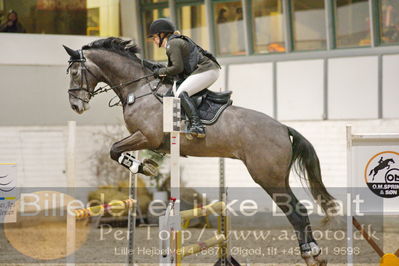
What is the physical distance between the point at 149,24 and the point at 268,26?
7.78 feet

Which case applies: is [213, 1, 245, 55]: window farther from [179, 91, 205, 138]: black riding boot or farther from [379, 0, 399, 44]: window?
[179, 91, 205, 138]: black riding boot

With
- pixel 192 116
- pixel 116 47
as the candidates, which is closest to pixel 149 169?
pixel 192 116

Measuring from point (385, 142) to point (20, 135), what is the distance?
7.32m

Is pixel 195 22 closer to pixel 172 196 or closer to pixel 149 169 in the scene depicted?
pixel 149 169

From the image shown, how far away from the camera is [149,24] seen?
514 inches

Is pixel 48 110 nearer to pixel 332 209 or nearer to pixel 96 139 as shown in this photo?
pixel 96 139

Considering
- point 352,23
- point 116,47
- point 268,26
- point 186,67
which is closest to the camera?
point 186,67

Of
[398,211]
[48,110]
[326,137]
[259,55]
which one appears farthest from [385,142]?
[48,110]

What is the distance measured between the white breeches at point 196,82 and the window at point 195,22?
6478mm

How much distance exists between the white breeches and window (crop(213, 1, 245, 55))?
20.3 feet

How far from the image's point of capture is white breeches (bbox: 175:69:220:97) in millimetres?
6129

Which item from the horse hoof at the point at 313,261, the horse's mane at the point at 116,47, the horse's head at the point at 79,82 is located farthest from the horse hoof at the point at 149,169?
the horse hoof at the point at 313,261

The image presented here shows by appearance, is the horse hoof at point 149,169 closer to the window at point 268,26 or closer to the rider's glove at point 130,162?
the rider's glove at point 130,162

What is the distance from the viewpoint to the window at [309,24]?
38.3 ft
